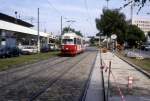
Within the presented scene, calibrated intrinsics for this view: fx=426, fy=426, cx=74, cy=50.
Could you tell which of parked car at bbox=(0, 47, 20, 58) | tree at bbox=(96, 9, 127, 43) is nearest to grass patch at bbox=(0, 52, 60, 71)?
parked car at bbox=(0, 47, 20, 58)

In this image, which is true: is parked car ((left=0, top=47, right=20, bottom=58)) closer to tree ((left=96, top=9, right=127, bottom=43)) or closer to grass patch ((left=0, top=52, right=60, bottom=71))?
grass patch ((left=0, top=52, right=60, bottom=71))

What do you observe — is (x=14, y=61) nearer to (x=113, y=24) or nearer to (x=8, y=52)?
(x=8, y=52)

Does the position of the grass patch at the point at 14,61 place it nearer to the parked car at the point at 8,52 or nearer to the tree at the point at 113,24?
the parked car at the point at 8,52

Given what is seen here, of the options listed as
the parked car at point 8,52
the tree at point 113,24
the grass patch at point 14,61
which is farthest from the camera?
the tree at point 113,24

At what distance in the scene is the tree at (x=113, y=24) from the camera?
97000 mm

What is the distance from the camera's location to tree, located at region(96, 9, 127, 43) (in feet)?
318

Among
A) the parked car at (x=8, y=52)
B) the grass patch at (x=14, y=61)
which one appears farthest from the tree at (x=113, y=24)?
the grass patch at (x=14, y=61)

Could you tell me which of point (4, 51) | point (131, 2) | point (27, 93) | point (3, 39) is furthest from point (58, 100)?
point (3, 39)

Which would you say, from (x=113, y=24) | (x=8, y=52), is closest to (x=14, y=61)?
(x=8, y=52)

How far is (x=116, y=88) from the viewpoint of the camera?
19.0m

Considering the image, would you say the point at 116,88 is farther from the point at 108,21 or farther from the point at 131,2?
the point at 108,21

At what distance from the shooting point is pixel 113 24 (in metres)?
98.1

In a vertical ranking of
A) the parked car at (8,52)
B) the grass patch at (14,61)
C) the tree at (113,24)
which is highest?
the tree at (113,24)

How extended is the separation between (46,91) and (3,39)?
45.9 metres
